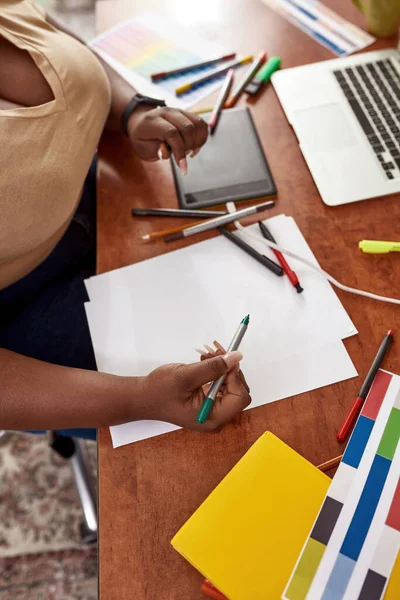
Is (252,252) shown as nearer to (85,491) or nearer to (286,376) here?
(286,376)

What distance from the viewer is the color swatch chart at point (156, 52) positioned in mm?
962

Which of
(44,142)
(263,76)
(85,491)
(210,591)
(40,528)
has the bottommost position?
(40,528)

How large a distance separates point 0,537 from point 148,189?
102 centimetres

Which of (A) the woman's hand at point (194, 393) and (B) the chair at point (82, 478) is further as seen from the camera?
(B) the chair at point (82, 478)

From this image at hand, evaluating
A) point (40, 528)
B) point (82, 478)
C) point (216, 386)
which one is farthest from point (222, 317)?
point (40, 528)

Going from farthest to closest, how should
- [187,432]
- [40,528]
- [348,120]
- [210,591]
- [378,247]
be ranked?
[40,528], [348,120], [378,247], [187,432], [210,591]

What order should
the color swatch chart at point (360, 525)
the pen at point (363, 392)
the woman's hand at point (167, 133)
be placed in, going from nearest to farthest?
the color swatch chart at point (360, 525) < the pen at point (363, 392) < the woman's hand at point (167, 133)

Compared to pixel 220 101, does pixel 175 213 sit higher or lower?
lower

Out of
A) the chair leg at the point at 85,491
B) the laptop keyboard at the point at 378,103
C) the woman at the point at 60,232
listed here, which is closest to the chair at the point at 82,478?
the chair leg at the point at 85,491

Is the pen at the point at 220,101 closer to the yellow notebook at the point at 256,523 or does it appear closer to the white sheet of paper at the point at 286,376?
the white sheet of paper at the point at 286,376

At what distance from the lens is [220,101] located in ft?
3.00

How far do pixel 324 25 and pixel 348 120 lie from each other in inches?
11.6

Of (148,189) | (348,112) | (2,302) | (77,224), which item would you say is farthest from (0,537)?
(348,112)

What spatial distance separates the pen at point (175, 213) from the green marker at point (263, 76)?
0.92ft
